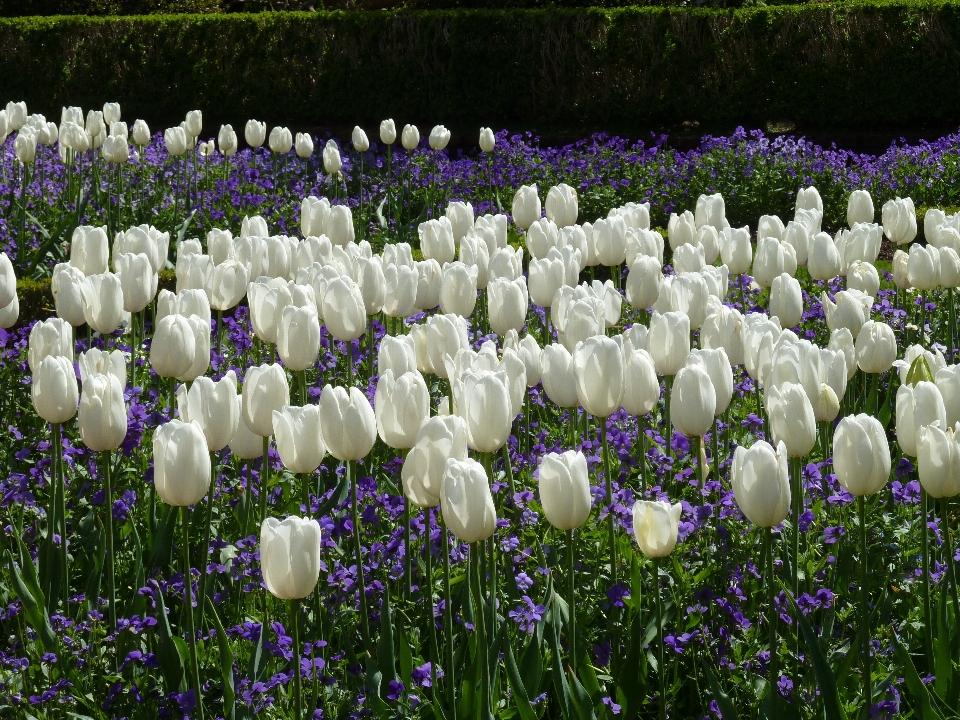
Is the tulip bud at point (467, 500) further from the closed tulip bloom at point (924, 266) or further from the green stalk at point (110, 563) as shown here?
the closed tulip bloom at point (924, 266)

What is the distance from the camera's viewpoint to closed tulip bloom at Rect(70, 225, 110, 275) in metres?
3.91

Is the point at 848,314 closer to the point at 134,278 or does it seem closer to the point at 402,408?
the point at 402,408

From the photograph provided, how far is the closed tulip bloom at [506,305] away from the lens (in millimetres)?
3367

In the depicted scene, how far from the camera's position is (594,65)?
1361cm

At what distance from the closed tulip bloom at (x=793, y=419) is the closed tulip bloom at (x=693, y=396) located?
0.66 ft

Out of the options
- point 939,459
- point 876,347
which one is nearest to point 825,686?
point 939,459

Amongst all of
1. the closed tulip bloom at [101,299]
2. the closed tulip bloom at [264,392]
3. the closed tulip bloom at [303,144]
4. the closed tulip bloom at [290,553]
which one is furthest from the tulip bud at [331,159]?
the closed tulip bloom at [290,553]

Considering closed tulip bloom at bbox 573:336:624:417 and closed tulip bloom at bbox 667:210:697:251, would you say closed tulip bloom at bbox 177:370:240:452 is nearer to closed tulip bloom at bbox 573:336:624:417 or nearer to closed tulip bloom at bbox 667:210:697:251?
closed tulip bloom at bbox 573:336:624:417

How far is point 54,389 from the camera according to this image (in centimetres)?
256

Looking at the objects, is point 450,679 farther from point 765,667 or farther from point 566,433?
point 566,433

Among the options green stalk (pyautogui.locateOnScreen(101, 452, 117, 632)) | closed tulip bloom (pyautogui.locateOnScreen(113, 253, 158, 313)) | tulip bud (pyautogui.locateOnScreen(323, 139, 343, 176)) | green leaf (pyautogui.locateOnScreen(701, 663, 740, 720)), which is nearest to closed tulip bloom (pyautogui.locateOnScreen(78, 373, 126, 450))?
green stalk (pyautogui.locateOnScreen(101, 452, 117, 632))

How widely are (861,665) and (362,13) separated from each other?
1281 centimetres

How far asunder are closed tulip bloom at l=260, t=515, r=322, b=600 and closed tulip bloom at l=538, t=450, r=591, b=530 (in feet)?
1.50

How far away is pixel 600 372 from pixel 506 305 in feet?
2.94
